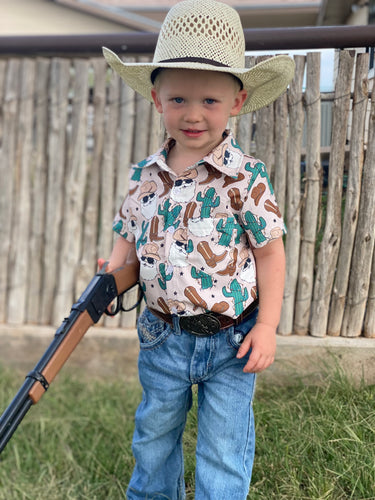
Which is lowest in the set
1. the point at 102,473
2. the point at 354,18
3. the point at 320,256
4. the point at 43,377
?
the point at 102,473

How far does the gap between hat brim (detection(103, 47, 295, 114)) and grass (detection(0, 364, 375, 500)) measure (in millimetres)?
1262

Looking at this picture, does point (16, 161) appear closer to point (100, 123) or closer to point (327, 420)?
point (100, 123)

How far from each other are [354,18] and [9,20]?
274 inches

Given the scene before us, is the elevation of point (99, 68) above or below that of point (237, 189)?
above

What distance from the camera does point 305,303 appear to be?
2936 mm

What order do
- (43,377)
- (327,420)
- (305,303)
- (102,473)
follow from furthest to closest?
(305,303), (102,473), (327,420), (43,377)

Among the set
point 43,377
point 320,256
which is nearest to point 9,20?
point 320,256

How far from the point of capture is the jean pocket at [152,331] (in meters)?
1.96

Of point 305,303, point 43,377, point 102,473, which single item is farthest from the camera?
point 305,303

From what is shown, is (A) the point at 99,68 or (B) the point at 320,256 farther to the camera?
(A) the point at 99,68

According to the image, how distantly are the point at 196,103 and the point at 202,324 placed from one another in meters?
0.70

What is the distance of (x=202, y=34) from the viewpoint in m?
1.77

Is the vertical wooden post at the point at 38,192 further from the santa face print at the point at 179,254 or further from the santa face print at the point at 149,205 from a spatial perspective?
the santa face print at the point at 179,254

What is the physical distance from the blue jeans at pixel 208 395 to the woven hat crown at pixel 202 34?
87cm
